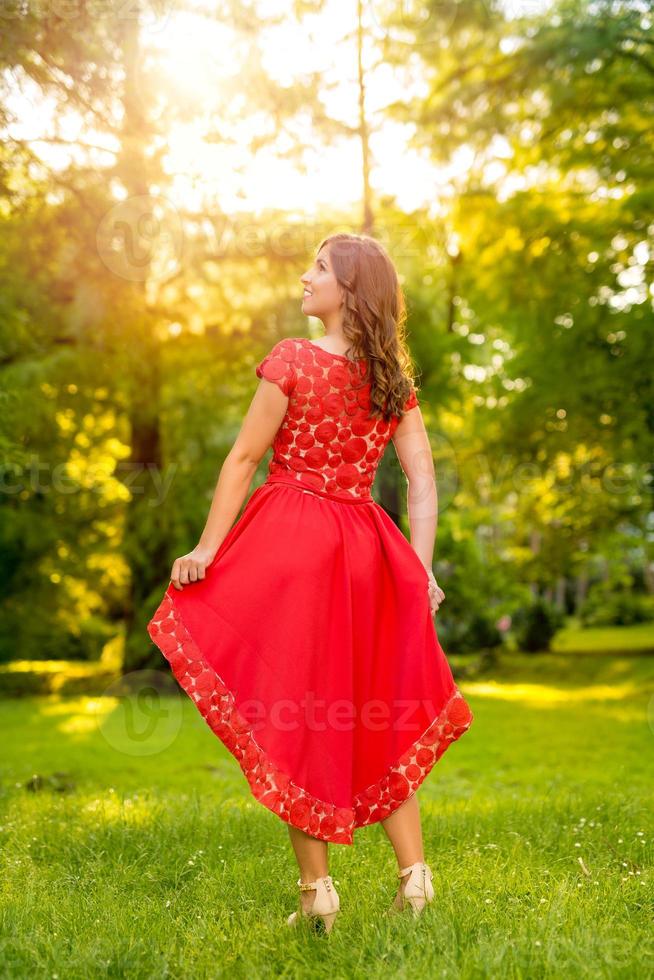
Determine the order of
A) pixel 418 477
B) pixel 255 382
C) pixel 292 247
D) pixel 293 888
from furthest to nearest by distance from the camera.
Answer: pixel 255 382, pixel 292 247, pixel 293 888, pixel 418 477

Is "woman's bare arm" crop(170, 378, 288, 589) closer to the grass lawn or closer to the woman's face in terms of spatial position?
the woman's face

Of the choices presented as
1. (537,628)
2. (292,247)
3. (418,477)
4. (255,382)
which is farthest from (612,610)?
(418,477)

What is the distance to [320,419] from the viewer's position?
279 centimetres

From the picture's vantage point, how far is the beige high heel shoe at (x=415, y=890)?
270 centimetres

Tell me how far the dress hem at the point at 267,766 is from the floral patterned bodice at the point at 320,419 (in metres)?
0.52

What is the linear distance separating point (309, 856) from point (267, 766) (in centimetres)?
28

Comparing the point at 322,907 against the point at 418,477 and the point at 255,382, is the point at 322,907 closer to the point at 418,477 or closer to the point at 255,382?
the point at 418,477

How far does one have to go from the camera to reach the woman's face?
9.20 feet

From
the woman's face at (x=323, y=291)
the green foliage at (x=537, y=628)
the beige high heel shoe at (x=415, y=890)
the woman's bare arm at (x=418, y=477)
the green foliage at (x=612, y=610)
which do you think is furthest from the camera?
the green foliage at (x=612, y=610)

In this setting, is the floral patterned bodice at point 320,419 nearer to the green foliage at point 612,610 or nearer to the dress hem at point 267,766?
the dress hem at point 267,766

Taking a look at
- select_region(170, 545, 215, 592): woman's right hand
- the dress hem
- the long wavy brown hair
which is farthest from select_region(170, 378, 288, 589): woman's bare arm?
the long wavy brown hair

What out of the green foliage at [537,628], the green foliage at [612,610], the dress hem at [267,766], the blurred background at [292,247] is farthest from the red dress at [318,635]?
the green foliage at [612,610]

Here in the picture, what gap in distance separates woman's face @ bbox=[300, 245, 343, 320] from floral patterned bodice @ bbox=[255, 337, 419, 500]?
108 mm

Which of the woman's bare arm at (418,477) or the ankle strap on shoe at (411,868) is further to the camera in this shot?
the woman's bare arm at (418,477)
